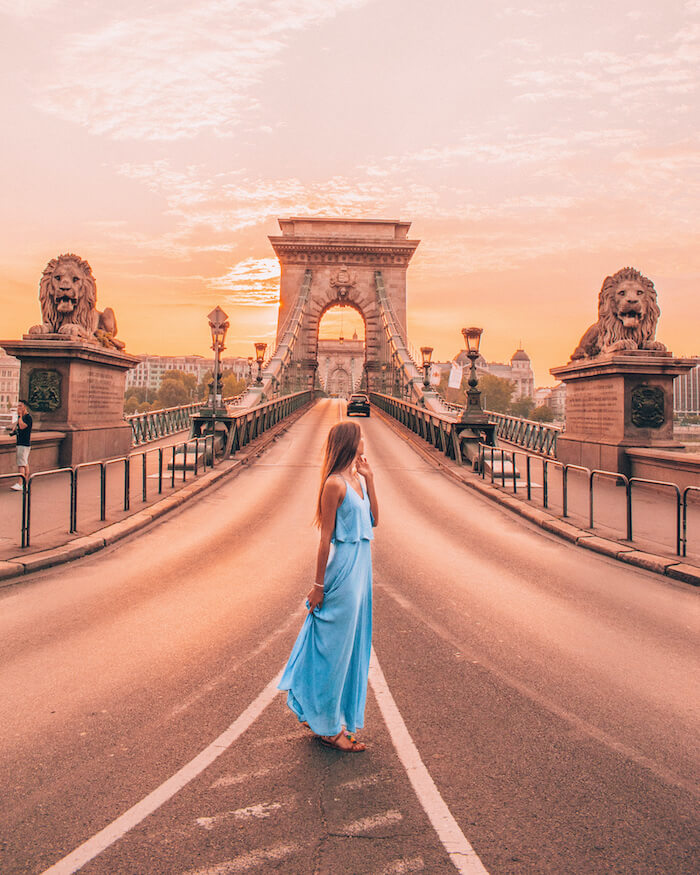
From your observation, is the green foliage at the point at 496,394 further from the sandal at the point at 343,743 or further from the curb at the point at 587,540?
the sandal at the point at 343,743

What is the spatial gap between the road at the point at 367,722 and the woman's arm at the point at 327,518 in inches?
34.2

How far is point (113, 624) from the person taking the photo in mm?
5469

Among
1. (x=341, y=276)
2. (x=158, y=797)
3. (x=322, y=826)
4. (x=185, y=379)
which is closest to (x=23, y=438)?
(x=158, y=797)

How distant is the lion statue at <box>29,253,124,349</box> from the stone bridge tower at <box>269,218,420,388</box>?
145ft

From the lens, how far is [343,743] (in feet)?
11.3

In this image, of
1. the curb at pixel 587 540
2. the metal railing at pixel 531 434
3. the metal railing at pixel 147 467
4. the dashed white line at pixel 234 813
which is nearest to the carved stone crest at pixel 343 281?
the metal railing at pixel 531 434

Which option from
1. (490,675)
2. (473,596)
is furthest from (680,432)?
(490,675)

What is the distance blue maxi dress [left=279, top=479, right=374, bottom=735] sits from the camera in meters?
3.48

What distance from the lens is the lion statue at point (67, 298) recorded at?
47.3ft

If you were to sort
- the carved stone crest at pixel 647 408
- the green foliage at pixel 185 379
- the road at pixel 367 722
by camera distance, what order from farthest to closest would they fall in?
1. the green foliage at pixel 185 379
2. the carved stone crest at pixel 647 408
3. the road at pixel 367 722

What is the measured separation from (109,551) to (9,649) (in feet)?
10.7

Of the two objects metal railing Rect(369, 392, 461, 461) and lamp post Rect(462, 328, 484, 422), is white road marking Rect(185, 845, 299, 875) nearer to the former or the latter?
lamp post Rect(462, 328, 484, 422)

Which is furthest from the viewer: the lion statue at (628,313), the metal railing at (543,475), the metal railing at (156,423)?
the metal railing at (156,423)

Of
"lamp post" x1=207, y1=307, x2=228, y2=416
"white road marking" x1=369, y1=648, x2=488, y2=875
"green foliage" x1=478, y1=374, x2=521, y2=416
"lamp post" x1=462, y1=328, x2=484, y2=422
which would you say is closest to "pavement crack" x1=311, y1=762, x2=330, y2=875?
"white road marking" x1=369, y1=648, x2=488, y2=875
